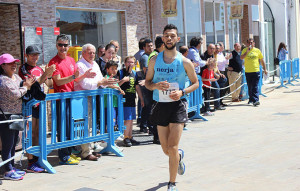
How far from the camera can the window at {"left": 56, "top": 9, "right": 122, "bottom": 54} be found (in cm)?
1185

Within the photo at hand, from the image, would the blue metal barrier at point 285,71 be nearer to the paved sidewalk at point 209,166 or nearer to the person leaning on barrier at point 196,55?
the person leaning on barrier at point 196,55

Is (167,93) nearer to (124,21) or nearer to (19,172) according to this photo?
(19,172)

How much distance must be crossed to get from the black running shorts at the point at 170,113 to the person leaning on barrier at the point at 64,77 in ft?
5.58

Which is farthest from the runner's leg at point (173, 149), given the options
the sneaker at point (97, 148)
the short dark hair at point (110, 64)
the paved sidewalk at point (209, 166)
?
the short dark hair at point (110, 64)

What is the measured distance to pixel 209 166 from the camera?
652cm

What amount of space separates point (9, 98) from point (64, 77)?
1.05m

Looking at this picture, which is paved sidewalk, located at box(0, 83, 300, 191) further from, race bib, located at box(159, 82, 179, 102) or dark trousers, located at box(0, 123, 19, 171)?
race bib, located at box(159, 82, 179, 102)

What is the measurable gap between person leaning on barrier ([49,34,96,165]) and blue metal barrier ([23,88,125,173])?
0.06 metres

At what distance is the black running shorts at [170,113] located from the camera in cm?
545

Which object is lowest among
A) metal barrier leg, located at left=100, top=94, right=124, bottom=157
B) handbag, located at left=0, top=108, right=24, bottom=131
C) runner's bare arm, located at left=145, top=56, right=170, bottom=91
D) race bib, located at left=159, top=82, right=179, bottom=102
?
metal barrier leg, located at left=100, top=94, right=124, bottom=157

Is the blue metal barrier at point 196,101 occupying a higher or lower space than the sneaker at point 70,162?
higher

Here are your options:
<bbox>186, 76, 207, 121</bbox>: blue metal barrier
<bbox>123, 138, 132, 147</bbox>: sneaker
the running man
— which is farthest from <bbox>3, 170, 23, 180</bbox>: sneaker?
<bbox>186, 76, 207, 121</bbox>: blue metal barrier

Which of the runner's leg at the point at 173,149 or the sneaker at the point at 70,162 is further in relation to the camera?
the sneaker at the point at 70,162

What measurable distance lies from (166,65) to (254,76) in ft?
29.0
